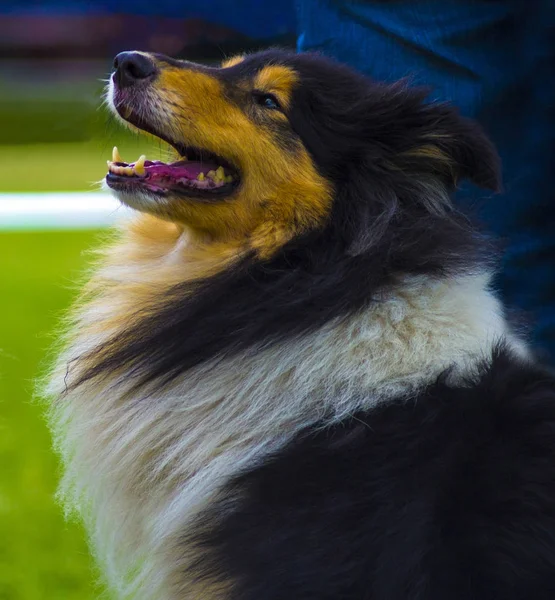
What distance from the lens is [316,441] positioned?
2012mm

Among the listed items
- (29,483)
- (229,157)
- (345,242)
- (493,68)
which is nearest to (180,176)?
(229,157)

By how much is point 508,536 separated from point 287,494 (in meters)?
0.45

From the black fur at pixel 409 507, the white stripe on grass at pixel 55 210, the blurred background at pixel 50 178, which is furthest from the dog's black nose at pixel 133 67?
the white stripe on grass at pixel 55 210

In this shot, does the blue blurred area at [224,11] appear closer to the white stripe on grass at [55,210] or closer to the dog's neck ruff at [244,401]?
the white stripe on grass at [55,210]

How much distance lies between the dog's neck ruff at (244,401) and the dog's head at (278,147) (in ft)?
0.95

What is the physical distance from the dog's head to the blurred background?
558mm

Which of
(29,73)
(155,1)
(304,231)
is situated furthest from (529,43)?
(29,73)

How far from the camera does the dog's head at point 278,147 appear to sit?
2.36 meters

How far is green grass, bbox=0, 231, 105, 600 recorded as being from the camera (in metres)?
2.93

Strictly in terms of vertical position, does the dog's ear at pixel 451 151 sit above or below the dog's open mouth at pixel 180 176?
above

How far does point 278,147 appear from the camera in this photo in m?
2.50

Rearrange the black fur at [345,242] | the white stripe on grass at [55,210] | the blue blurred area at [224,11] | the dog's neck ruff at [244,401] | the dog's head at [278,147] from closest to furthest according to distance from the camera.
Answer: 1. the dog's neck ruff at [244,401]
2. the black fur at [345,242]
3. the dog's head at [278,147]
4. the white stripe on grass at [55,210]
5. the blue blurred area at [224,11]

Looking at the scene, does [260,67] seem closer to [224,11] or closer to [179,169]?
[179,169]

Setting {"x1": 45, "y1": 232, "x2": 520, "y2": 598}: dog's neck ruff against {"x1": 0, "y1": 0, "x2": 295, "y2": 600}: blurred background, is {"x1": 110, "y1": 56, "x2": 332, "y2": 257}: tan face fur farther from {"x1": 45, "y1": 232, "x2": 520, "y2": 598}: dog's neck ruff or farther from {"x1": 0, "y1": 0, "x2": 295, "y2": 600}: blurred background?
{"x1": 0, "y1": 0, "x2": 295, "y2": 600}: blurred background
